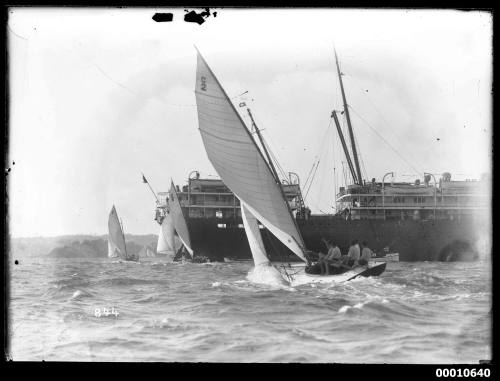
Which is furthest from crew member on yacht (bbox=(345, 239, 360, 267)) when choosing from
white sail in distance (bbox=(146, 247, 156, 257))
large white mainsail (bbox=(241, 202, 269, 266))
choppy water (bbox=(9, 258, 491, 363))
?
white sail in distance (bbox=(146, 247, 156, 257))

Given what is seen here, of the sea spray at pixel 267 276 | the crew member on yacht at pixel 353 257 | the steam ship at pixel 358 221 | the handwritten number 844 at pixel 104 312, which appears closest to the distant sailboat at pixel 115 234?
the handwritten number 844 at pixel 104 312

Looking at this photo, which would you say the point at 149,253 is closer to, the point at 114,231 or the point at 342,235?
the point at 114,231

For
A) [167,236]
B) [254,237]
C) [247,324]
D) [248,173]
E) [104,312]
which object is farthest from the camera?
[167,236]

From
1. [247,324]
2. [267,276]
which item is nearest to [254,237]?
[267,276]

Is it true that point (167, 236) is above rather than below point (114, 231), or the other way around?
below

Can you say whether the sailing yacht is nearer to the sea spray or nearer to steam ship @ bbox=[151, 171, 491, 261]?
the sea spray

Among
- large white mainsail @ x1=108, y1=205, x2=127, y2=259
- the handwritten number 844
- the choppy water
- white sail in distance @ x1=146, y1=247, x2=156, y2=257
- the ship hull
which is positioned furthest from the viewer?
the ship hull
